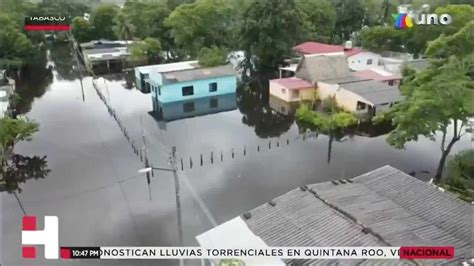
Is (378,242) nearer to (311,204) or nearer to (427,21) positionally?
(311,204)

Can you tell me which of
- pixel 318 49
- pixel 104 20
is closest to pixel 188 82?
pixel 318 49

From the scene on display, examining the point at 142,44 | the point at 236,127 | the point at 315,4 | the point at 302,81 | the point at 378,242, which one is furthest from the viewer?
the point at 315,4

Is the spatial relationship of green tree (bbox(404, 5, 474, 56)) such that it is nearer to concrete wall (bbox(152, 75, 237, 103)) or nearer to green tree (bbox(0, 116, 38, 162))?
concrete wall (bbox(152, 75, 237, 103))

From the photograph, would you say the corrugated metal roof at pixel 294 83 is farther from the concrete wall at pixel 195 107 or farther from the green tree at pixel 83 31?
the green tree at pixel 83 31

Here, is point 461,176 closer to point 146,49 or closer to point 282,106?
point 282,106

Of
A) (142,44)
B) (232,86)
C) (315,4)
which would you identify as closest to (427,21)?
(232,86)

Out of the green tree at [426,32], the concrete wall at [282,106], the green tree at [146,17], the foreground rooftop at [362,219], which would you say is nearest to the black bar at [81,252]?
the foreground rooftop at [362,219]
